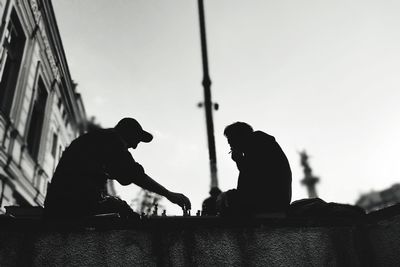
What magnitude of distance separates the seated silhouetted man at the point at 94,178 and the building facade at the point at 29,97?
6.39m

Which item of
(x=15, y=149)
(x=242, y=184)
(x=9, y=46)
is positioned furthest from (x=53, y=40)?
(x=242, y=184)

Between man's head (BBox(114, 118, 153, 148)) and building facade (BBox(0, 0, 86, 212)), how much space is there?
632 cm

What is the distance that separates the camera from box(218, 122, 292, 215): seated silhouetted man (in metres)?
2.69

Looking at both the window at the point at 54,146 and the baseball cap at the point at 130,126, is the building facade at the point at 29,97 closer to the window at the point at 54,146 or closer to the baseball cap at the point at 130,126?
the window at the point at 54,146

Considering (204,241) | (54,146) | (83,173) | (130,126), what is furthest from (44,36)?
(204,241)

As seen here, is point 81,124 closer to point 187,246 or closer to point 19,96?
point 19,96

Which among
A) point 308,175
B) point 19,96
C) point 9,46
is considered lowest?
point 19,96

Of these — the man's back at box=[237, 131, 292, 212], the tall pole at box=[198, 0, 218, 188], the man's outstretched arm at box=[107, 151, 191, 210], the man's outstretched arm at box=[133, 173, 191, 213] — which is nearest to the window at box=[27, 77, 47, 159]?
the tall pole at box=[198, 0, 218, 188]

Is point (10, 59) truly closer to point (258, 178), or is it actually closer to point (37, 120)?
point (37, 120)

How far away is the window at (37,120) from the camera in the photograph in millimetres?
11066

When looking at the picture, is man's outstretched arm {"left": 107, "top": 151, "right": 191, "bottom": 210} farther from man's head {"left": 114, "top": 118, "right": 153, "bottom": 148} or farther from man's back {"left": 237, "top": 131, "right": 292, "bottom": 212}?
man's back {"left": 237, "top": 131, "right": 292, "bottom": 212}

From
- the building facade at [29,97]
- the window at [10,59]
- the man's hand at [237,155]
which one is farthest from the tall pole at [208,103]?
the window at [10,59]

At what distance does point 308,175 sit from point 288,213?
55976 millimetres

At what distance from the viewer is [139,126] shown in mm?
3059
